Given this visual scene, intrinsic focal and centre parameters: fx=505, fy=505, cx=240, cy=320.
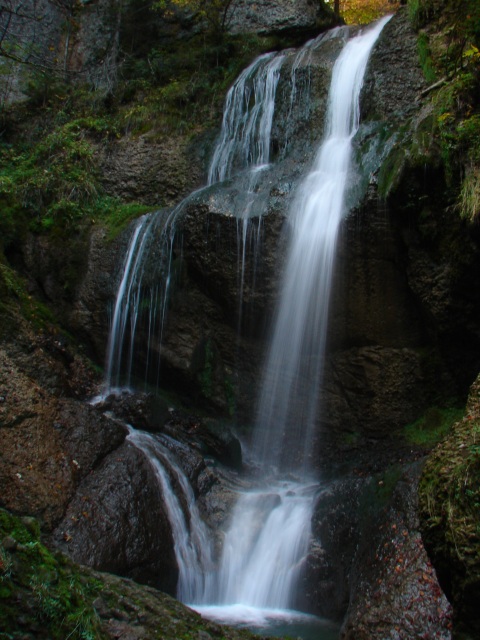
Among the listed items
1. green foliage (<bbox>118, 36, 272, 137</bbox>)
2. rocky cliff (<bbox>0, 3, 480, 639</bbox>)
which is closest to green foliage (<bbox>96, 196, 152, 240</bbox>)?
rocky cliff (<bbox>0, 3, 480, 639</bbox>)

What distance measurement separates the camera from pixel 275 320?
8.45 m

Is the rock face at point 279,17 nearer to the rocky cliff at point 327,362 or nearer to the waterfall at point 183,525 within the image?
the rocky cliff at point 327,362

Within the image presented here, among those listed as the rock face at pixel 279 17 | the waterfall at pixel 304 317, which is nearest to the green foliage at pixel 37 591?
the waterfall at pixel 304 317

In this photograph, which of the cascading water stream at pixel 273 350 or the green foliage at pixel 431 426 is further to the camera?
the green foliage at pixel 431 426

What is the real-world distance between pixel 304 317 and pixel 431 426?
2.56 m

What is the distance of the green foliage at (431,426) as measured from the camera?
7496 mm

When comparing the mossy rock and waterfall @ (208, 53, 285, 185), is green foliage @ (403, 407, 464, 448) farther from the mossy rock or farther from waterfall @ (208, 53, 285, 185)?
waterfall @ (208, 53, 285, 185)

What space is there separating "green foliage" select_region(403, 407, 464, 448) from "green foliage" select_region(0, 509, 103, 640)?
6173 mm

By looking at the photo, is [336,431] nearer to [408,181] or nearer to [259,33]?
[408,181]

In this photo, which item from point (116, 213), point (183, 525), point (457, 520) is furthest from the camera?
point (116, 213)

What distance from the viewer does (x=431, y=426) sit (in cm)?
775

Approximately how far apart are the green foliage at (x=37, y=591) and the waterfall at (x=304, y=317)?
6124mm

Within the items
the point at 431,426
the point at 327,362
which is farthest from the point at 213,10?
the point at 431,426

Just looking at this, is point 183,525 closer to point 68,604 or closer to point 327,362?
point 327,362
